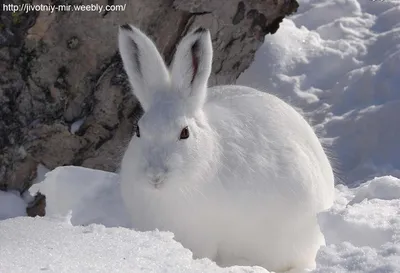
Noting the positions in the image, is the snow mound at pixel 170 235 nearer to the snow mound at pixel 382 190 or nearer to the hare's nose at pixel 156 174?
the snow mound at pixel 382 190

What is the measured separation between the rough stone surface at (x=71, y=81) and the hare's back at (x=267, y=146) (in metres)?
1.50

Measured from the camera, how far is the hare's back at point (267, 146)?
3631 mm

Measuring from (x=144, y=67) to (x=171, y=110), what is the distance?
32 centimetres

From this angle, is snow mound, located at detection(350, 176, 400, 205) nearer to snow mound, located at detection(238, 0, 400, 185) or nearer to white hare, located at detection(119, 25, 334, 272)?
white hare, located at detection(119, 25, 334, 272)

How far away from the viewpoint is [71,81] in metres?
5.45

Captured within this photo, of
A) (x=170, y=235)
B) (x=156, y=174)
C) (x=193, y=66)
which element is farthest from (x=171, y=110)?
(x=170, y=235)

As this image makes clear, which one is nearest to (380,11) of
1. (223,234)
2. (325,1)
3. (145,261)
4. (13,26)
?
(325,1)

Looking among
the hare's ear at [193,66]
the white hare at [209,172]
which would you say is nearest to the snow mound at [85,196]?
the white hare at [209,172]

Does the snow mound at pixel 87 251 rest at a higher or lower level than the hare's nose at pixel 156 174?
lower

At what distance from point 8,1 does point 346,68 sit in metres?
3.21

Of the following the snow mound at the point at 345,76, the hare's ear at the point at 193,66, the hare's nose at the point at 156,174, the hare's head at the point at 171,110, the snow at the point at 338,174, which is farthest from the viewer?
the snow mound at the point at 345,76

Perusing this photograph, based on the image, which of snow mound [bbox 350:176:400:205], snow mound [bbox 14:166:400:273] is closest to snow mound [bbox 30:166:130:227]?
snow mound [bbox 14:166:400:273]

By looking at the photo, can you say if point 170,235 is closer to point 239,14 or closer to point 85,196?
point 85,196

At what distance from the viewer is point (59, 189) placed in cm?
457
